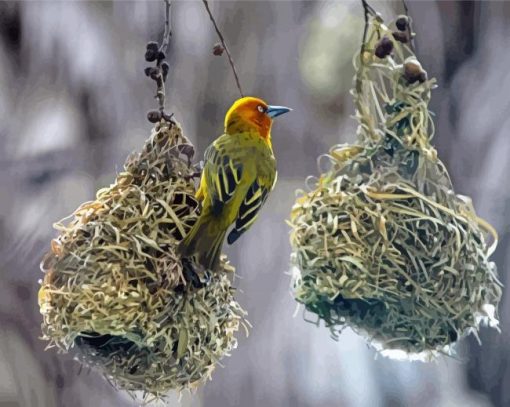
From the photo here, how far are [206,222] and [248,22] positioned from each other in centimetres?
181

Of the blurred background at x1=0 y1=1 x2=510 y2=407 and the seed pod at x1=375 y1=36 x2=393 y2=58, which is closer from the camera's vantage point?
the seed pod at x1=375 y1=36 x2=393 y2=58

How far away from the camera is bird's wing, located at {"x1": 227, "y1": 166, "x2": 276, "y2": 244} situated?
152 cm

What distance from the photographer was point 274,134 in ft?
10.2

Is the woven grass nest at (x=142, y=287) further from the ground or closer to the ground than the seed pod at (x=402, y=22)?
closer to the ground

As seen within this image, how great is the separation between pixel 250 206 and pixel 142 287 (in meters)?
0.24

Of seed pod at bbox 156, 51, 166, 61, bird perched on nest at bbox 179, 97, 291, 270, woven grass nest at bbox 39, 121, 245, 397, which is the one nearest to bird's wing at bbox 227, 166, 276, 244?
bird perched on nest at bbox 179, 97, 291, 270

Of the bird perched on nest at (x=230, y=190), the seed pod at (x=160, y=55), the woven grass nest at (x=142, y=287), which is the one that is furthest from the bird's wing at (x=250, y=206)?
the seed pod at (x=160, y=55)

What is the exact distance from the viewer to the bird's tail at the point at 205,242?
4.93 ft

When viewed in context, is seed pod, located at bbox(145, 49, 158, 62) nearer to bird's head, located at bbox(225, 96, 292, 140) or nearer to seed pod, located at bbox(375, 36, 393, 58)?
bird's head, located at bbox(225, 96, 292, 140)

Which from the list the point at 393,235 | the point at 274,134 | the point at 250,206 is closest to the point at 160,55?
the point at 250,206

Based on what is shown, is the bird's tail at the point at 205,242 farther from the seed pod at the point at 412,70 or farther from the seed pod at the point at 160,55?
the seed pod at the point at 412,70

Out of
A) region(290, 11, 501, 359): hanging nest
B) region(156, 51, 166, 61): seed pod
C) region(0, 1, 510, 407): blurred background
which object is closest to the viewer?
region(290, 11, 501, 359): hanging nest

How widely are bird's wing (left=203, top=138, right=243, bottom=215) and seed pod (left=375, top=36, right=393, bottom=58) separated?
323 millimetres

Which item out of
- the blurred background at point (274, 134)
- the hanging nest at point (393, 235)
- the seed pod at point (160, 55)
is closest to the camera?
the hanging nest at point (393, 235)
